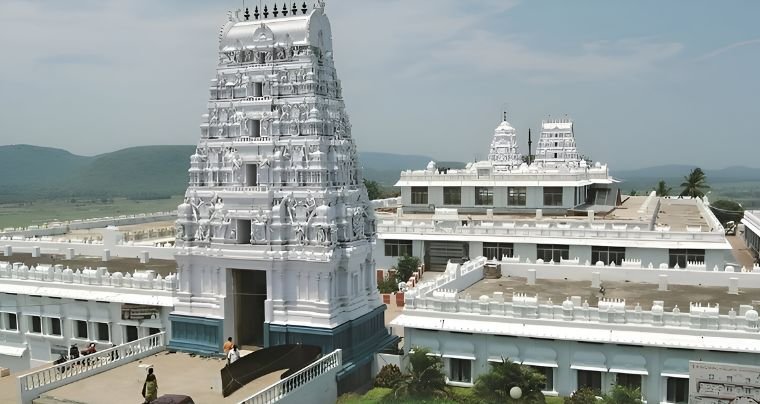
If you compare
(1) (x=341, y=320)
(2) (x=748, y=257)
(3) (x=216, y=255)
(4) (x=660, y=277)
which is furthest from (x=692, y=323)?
(2) (x=748, y=257)

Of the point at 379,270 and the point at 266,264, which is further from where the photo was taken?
the point at 379,270

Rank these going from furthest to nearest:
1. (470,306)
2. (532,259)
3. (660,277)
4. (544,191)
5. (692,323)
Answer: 1. (544,191)
2. (532,259)
3. (660,277)
4. (470,306)
5. (692,323)

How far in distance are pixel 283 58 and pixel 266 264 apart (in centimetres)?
969

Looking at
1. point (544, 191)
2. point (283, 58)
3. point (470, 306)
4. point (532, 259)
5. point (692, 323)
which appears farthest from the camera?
point (544, 191)

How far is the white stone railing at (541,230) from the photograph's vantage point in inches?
1843

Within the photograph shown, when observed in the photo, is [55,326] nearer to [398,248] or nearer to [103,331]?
[103,331]

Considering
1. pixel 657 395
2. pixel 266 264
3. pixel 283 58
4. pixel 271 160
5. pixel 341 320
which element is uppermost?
pixel 283 58

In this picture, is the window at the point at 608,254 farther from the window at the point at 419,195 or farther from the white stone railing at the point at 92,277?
the white stone railing at the point at 92,277

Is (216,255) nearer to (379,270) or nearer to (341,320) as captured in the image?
(341,320)

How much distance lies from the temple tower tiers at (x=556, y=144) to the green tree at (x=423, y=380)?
69125 millimetres

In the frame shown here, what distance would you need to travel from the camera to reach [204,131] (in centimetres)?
3319

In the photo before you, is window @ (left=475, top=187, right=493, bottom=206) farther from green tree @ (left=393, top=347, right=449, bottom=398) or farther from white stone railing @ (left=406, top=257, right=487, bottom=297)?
green tree @ (left=393, top=347, right=449, bottom=398)

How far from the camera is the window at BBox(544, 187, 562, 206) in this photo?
61656mm

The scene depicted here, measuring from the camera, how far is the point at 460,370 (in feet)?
99.7
